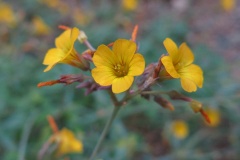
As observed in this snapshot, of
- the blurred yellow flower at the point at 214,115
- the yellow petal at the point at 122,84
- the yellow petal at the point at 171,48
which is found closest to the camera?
the yellow petal at the point at 122,84

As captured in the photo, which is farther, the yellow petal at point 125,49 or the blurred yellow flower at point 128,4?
the blurred yellow flower at point 128,4

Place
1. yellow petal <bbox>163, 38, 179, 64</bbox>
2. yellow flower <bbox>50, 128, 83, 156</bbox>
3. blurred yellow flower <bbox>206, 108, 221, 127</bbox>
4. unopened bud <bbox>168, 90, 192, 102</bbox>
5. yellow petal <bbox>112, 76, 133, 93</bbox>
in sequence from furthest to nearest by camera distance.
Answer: blurred yellow flower <bbox>206, 108, 221, 127</bbox> → yellow flower <bbox>50, 128, 83, 156</bbox> → unopened bud <bbox>168, 90, 192, 102</bbox> → yellow petal <bbox>163, 38, 179, 64</bbox> → yellow petal <bbox>112, 76, 133, 93</bbox>

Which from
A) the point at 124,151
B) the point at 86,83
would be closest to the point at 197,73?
the point at 86,83

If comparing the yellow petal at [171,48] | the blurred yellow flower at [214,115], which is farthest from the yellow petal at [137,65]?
the blurred yellow flower at [214,115]

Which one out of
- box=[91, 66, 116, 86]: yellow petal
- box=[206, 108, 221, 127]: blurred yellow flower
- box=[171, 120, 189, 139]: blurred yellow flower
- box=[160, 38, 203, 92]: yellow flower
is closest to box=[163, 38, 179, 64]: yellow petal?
box=[160, 38, 203, 92]: yellow flower

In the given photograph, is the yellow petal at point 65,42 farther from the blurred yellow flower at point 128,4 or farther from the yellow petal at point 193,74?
the blurred yellow flower at point 128,4

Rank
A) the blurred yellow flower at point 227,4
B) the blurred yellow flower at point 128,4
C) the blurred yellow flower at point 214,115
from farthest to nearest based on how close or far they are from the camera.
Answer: the blurred yellow flower at point 227,4, the blurred yellow flower at point 128,4, the blurred yellow flower at point 214,115

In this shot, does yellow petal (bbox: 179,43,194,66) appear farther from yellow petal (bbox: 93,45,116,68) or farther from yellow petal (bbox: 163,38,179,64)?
yellow petal (bbox: 93,45,116,68)
